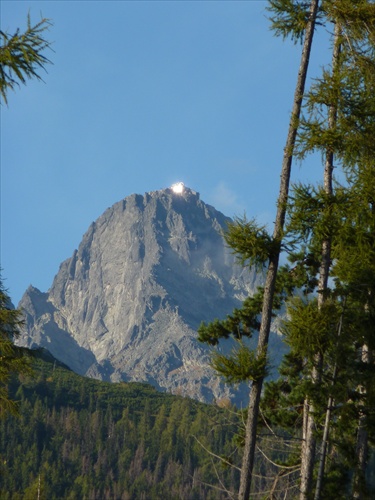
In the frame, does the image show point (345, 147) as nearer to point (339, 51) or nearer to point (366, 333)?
point (339, 51)

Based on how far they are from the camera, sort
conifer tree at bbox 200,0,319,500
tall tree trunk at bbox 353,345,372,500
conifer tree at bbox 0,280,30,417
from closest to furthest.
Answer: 1. conifer tree at bbox 200,0,319,500
2. tall tree trunk at bbox 353,345,372,500
3. conifer tree at bbox 0,280,30,417

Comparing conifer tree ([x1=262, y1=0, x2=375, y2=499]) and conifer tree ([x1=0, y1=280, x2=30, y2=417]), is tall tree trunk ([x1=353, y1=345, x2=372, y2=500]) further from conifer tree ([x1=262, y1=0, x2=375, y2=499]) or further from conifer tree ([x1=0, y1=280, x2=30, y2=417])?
conifer tree ([x1=0, y1=280, x2=30, y2=417])

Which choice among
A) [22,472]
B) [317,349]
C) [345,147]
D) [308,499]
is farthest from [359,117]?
[22,472]

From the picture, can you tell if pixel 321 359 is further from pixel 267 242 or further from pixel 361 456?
pixel 361 456

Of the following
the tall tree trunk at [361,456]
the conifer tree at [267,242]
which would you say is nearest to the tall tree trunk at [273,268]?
the conifer tree at [267,242]

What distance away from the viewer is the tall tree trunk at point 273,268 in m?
14.6

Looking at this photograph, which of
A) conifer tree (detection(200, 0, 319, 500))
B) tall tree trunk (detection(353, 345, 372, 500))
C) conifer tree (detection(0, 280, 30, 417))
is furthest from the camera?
conifer tree (detection(0, 280, 30, 417))

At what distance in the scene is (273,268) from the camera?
15.5 metres

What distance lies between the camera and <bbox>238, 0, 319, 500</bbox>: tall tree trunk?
14609 mm

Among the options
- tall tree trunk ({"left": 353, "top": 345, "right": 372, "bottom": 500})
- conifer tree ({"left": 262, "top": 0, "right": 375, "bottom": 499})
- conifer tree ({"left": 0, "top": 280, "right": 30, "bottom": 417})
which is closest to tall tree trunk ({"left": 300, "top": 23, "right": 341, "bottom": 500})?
conifer tree ({"left": 262, "top": 0, "right": 375, "bottom": 499})

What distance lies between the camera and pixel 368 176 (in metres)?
16.3

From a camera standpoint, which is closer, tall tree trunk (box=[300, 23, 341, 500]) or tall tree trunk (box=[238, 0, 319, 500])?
tall tree trunk (box=[238, 0, 319, 500])

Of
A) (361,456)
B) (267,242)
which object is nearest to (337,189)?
(267,242)

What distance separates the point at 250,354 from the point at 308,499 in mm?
3424
